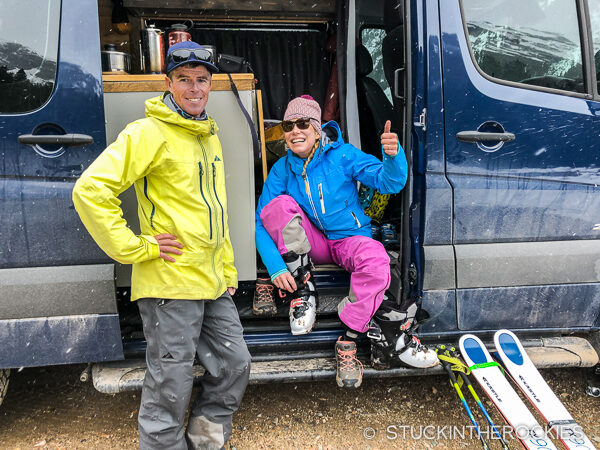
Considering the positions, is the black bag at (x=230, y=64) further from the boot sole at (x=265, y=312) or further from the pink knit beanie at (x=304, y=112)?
the boot sole at (x=265, y=312)

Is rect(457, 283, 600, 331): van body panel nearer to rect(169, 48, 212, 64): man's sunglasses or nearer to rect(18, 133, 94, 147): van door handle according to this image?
rect(169, 48, 212, 64): man's sunglasses

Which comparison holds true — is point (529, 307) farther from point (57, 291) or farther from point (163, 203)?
point (57, 291)

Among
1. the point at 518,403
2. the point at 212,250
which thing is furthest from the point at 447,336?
the point at 212,250

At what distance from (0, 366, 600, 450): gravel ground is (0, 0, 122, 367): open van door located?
591 mm

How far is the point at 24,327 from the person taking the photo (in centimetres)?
Result: 195

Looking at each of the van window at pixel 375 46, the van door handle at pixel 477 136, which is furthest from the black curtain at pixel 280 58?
the van door handle at pixel 477 136

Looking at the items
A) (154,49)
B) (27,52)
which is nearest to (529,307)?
(154,49)

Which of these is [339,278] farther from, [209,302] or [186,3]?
[186,3]

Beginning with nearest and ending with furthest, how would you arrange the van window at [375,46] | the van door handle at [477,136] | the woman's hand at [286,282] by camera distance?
the van door handle at [477,136] < the woman's hand at [286,282] < the van window at [375,46]

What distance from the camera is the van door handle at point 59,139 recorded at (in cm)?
187

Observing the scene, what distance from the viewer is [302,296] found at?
7.93ft

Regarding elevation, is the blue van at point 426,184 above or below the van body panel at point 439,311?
above

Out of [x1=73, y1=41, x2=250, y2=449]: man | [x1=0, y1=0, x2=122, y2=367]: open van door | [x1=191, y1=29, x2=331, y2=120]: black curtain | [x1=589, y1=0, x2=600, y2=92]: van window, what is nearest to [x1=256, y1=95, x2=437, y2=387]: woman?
[x1=73, y1=41, x2=250, y2=449]: man

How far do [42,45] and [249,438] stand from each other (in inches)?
78.2
